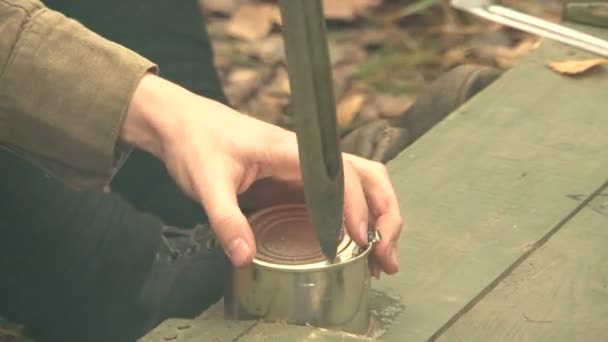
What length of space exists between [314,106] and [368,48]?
1.96 m

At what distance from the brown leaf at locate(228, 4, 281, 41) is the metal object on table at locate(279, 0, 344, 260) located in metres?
1.88

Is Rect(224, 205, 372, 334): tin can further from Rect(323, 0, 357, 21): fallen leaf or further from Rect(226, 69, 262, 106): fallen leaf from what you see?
Rect(323, 0, 357, 21): fallen leaf

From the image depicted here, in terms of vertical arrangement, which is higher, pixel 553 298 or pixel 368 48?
pixel 553 298

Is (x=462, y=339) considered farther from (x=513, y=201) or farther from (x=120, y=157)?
(x=120, y=157)

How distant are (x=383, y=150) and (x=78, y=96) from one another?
0.70 m

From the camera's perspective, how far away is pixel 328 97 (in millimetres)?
888

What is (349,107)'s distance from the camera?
8.60 feet

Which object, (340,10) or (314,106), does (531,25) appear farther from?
(340,10)

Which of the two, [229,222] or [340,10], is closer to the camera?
[229,222]

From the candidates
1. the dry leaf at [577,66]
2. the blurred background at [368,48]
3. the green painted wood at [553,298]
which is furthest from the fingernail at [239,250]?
the blurred background at [368,48]

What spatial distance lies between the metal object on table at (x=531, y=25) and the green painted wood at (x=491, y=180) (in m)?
0.06

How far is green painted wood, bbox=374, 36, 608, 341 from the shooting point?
135cm

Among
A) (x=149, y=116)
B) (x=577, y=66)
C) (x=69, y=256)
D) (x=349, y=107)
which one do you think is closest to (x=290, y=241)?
(x=149, y=116)

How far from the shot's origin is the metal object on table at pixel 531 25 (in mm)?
1580
